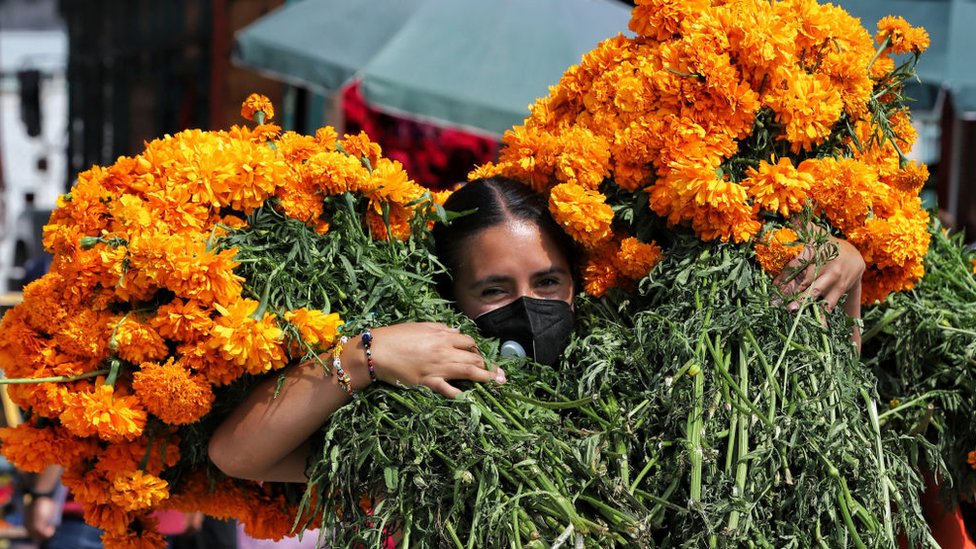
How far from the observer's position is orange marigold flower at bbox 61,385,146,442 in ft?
8.32

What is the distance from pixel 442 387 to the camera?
2.45 meters

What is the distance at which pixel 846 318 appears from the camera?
2.66 meters

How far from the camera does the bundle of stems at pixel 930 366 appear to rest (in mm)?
2836

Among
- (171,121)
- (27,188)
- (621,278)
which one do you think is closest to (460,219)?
(621,278)

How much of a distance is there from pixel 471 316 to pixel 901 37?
1.24 metres

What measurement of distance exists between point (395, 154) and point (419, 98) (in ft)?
3.97

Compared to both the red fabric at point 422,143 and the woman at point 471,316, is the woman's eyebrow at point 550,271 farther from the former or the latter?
the red fabric at point 422,143

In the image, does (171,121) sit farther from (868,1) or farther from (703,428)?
(703,428)

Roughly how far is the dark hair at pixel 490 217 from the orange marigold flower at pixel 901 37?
2.99 feet

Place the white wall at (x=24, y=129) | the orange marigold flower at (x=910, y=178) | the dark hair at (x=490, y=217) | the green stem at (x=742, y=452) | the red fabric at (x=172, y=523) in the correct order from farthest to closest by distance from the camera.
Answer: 1. the white wall at (x=24, y=129)
2. the red fabric at (x=172, y=523)
3. the dark hair at (x=490, y=217)
4. the orange marigold flower at (x=910, y=178)
5. the green stem at (x=742, y=452)

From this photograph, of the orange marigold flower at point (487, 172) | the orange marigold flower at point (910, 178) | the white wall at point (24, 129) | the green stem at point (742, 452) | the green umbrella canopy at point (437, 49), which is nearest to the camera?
the green stem at point (742, 452)

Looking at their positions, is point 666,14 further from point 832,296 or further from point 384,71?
point 384,71

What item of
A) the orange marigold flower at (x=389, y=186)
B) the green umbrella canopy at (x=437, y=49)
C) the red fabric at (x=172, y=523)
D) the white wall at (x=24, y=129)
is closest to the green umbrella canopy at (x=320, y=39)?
the green umbrella canopy at (x=437, y=49)

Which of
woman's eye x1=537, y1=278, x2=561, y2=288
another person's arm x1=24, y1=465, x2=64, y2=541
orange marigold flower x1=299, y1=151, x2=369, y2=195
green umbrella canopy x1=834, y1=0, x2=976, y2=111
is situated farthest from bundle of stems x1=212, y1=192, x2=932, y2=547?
green umbrella canopy x1=834, y1=0, x2=976, y2=111
